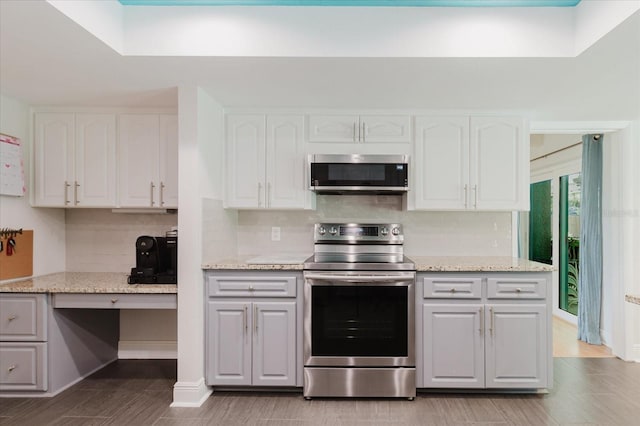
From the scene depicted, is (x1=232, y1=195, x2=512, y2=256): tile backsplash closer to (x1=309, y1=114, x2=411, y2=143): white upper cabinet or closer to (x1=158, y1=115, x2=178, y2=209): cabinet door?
(x1=309, y1=114, x2=411, y2=143): white upper cabinet

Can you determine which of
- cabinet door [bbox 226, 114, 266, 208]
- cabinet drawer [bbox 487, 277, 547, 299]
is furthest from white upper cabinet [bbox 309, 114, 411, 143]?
cabinet drawer [bbox 487, 277, 547, 299]

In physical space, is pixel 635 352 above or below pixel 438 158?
below

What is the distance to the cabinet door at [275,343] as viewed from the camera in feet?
9.37

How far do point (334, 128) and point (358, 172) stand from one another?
41cm

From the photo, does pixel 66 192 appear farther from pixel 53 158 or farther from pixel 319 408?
pixel 319 408

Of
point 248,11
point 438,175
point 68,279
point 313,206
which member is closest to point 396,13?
point 248,11

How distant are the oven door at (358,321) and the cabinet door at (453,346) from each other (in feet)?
0.42

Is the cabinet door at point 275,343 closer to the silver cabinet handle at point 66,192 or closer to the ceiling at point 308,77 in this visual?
the ceiling at point 308,77

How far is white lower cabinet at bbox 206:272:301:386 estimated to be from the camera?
9.37 ft

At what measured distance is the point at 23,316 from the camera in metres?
2.79

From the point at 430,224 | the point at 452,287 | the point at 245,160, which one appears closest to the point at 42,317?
the point at 245,160

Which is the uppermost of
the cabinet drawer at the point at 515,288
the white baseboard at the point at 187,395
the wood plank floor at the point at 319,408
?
the cabinet drawer at the point at 515,288

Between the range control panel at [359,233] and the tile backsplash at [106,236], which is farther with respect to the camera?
the tile backsplash at [106,236]

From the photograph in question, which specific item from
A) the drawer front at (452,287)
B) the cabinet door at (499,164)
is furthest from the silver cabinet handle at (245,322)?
the cabinet door at (499,164)
